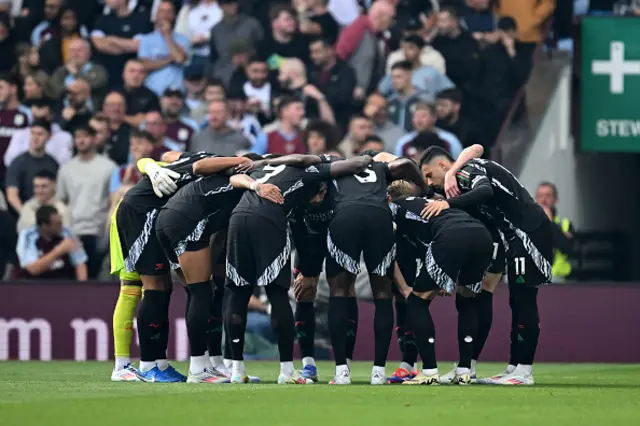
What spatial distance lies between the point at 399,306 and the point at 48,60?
8.77 meters

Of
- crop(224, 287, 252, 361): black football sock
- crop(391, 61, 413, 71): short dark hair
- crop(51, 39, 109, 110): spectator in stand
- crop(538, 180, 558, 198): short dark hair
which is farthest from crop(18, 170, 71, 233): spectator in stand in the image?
crop(224, 287, 252, 361): black football sock

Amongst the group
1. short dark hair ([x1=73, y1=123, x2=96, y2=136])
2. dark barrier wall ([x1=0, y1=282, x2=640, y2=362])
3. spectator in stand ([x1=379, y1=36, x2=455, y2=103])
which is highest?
spectator in stand ([x1=379, y1=36, x2=455, y2=103])

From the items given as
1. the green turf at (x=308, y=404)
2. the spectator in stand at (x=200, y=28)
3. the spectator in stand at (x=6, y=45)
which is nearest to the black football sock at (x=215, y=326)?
the green turf at (x=308, y=404)

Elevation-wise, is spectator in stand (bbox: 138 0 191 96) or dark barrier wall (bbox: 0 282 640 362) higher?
spectator in stand (bbox: 138 0 191 96)

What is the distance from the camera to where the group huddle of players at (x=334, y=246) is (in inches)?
445

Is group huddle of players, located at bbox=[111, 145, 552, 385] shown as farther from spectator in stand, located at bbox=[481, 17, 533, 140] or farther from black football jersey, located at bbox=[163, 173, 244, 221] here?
spectator in stand, located at bbox=[481, 17, 533, 140]

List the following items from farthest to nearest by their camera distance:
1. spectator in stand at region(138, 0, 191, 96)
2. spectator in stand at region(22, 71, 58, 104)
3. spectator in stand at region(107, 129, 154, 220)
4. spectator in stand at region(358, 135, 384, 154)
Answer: spectator in stand at region(138, 0, 191, 96) → spectator in stand at region(22, 71, 58, 104) → spectator in stand at region(107, 129, 154, 220) → spectator in stand at region(358, 135, 384, 154)

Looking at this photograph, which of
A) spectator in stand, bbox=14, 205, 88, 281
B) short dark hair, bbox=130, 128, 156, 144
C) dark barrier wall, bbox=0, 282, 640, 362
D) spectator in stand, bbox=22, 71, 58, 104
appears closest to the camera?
dark barrier wall, bbox=0, 282, 640, 362

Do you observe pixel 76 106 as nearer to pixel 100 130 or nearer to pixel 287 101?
pixel 100 130

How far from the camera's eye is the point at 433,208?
37.6 ft

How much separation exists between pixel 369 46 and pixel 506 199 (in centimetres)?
789

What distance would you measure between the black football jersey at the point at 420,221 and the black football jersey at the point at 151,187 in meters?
1.77

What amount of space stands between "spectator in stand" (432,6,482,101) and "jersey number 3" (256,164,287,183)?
25.6 feet

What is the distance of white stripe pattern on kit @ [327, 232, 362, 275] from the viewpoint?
37.5 feet
